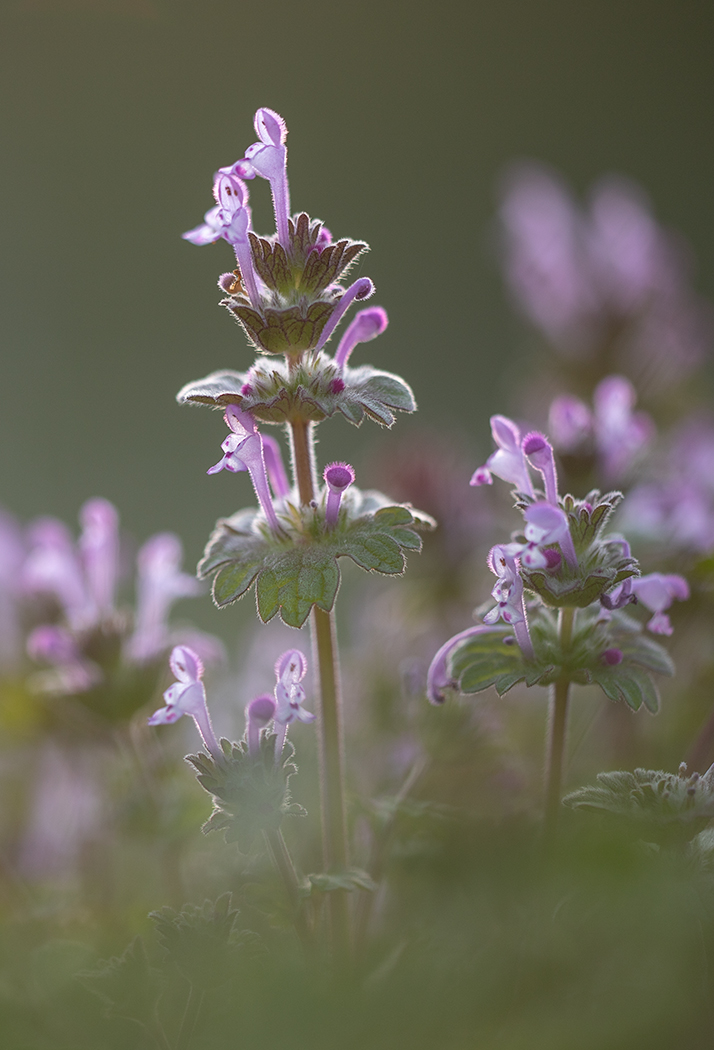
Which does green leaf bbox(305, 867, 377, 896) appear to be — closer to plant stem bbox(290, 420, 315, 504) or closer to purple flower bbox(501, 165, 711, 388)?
plant stem bbox(290, 420, 315, 504)

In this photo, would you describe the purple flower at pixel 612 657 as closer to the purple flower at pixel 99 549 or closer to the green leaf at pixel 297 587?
the green leaf at pixel 297 587

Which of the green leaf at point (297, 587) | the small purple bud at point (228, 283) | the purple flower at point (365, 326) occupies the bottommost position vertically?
the green leaf at point (297, 587)

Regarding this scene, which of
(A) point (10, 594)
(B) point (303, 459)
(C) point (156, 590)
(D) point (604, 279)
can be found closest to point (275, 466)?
(B) point (303, 459)

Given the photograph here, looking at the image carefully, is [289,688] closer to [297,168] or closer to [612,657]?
[612,657]

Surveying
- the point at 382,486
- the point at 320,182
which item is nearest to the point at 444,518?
the point at 382,486

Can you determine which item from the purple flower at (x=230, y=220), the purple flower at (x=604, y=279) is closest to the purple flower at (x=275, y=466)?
the purple flower at (x=230, y=220)

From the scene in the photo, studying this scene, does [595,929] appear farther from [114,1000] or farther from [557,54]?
[557,54]

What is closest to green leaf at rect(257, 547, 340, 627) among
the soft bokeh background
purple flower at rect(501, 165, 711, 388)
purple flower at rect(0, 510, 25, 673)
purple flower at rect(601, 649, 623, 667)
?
purple flower at rect(601, 649, 623, 667)
